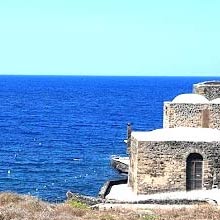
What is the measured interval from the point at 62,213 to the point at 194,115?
2127 cm

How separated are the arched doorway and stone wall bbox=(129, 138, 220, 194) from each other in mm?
266

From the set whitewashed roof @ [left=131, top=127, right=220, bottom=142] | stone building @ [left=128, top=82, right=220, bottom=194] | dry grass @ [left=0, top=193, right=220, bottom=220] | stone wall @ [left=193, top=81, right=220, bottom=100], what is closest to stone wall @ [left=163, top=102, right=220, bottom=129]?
whitewashed roof @ [left=131, top=127, right=220, bottom=142]

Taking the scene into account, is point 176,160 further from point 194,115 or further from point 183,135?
point 194,115

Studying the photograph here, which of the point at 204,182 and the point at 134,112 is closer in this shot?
the point at 204,182

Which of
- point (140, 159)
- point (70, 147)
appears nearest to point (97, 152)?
point (70, 147)

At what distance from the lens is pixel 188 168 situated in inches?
1411

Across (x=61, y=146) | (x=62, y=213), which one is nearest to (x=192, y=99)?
(x=62, y=213)

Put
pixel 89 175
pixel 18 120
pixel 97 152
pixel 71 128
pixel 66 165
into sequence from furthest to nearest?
1. pixel 18 120
2. pixel 71 128
3. pixel 97 152
4. pixel 66 165
5. pixel 89 175

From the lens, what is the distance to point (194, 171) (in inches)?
1411

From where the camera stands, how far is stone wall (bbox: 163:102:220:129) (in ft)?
129

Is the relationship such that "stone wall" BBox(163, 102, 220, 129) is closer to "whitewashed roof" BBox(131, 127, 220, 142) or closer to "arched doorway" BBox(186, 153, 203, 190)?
"whitewashed roof" BBox(131, 127, 220, 142)

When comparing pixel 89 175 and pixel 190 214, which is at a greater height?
pixel 190 214

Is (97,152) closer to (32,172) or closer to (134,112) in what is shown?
(32,172)

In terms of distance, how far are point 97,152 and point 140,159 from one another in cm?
3472
